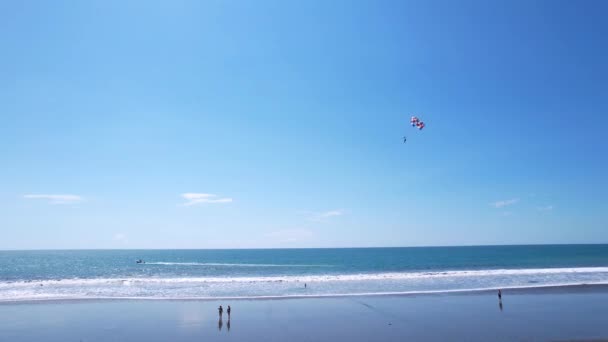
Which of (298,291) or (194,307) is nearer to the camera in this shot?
(194,307)

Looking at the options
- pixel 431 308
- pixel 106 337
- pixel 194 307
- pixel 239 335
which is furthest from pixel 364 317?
pixel 106 337

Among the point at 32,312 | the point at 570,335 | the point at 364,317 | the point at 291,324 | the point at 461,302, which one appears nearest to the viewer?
the point at 570,335

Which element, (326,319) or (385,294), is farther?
(385,294)

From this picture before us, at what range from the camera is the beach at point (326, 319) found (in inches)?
731

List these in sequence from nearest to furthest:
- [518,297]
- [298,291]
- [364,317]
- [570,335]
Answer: [570,335]
[364,317]
[518,297]
[298,291]

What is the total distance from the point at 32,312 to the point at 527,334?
100 ft

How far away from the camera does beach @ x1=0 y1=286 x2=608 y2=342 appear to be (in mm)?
18578

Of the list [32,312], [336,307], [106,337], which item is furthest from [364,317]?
[32,312]

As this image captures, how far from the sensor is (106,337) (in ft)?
61.3

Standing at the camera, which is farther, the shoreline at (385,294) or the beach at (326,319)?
the shoreline at (385,294)

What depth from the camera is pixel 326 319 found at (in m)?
21.8

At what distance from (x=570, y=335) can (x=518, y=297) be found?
1108 centimetres

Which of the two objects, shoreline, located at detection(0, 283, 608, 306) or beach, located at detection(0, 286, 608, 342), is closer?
beach, located at detection(0, 286, 608, 342)

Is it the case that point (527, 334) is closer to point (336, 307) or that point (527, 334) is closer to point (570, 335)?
point (570, 335)
